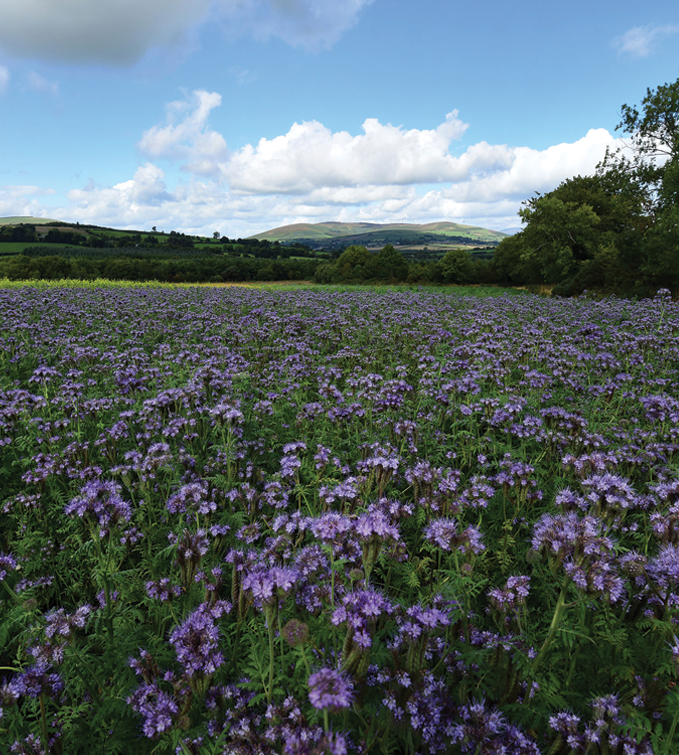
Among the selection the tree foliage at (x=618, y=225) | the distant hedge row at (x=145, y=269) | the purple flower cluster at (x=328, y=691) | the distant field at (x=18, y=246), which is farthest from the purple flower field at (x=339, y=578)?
the distant field at (x=18, y=246)

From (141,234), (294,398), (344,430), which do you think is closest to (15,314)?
(294,398)

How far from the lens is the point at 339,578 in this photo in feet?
9.39

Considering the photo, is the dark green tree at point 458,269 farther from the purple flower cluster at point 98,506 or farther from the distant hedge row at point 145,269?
the purple flower cluster at point 98,506

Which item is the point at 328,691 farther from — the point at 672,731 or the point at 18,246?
the point at 18,246

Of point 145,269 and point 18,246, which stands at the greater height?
point 18,246

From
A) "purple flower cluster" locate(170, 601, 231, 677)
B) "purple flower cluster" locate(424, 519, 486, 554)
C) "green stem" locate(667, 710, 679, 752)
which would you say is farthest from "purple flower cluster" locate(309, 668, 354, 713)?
"green stem" locate(667, 710, 679, 752)

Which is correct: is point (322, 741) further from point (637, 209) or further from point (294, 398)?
point (637, 209)

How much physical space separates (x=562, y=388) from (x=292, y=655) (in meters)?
8.34

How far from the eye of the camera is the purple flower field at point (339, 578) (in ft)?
7.15

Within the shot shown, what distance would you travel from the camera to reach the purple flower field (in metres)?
2.18

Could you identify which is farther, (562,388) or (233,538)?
(562,388)

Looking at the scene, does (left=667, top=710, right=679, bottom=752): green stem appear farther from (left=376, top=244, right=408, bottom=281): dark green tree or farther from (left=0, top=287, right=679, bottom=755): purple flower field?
(left=376, top=244, right=408, bottom=281): dark green tree

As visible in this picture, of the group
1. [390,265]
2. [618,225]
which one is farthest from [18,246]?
[618,225]

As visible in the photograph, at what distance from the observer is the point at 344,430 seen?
6.72 metres
